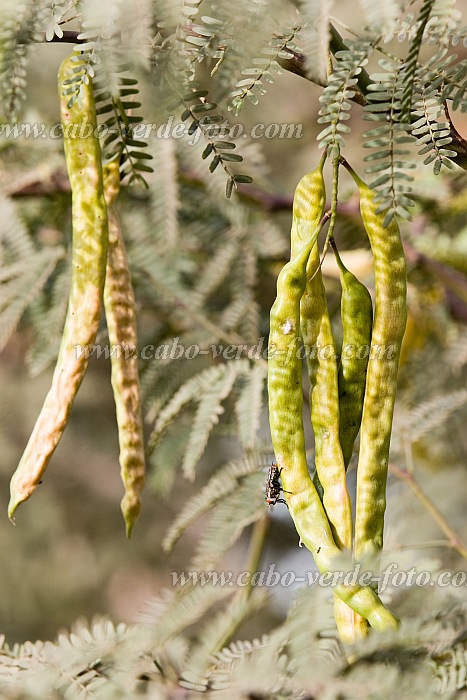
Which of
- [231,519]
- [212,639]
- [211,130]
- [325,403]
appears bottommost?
[231,519]

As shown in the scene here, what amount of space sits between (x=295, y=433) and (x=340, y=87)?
10.0 inches

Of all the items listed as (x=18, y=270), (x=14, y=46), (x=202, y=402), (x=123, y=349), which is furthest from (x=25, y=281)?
(x=14, y=46)

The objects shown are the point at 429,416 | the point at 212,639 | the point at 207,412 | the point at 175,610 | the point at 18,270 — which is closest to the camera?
the point at 212,639

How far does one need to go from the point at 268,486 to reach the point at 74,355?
21 centimetres

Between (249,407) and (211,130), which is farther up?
(211,130)

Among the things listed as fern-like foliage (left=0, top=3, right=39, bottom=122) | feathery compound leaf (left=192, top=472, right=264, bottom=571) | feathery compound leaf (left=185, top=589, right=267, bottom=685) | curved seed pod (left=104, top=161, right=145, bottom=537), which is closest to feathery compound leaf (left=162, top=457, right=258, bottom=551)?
feathery compound leaf (left=192, top=472, right=264, bottom=571)

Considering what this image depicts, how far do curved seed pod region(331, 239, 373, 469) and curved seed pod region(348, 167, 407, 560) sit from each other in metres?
0.01

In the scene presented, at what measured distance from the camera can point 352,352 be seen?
0.59 m

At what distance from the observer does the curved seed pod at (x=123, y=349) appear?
73 centimetres

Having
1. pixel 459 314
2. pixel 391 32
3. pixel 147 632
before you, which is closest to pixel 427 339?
pixel 459 314

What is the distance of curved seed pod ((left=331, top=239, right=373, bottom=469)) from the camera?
0.59 meters

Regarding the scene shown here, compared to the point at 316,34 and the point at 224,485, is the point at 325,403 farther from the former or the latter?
the point at 224,485

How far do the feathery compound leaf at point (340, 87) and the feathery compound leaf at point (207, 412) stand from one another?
0.57 m

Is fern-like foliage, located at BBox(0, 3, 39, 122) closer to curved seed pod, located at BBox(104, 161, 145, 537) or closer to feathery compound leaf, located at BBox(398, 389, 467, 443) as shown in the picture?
curved seed pod, located at BBox(104, 161, 145, 537)
